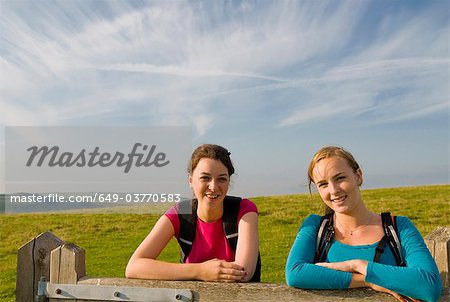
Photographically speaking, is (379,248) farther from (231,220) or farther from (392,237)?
(231,220)

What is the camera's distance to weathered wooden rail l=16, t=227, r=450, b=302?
129 inches

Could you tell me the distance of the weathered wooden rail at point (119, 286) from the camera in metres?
3.29

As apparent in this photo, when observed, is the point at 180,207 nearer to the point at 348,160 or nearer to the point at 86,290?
the point at 86,290

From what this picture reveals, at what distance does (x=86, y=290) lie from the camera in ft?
11.8

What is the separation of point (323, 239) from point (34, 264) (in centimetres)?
250

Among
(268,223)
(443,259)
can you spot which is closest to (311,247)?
(443,259)

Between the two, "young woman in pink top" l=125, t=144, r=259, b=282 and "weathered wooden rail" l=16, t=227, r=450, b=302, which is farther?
"young woman in pink top" l=125, t=144, r=259, b=282

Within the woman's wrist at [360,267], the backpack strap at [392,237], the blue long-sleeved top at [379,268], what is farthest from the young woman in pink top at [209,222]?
the backpack strap at [392,237]

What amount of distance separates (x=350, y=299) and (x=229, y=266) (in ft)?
2.96

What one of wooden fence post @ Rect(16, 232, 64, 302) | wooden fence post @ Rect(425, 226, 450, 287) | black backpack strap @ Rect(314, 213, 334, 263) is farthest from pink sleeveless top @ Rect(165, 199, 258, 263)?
wooden fence post @ Rect(425, 226, 450, 287)

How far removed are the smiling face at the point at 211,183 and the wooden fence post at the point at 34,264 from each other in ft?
4.22

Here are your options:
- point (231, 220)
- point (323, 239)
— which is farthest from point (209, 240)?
point (323, 239)

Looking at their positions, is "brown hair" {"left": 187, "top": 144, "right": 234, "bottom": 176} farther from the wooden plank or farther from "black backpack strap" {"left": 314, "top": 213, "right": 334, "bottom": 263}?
the wooden plank

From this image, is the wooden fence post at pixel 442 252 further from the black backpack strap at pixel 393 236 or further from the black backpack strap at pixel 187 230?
the black backpack strap at pixel 187 230
